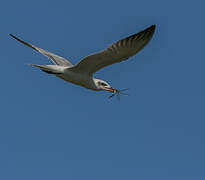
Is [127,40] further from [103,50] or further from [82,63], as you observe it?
[82,63]

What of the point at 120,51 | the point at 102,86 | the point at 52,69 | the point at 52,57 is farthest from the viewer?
the point at 52,57

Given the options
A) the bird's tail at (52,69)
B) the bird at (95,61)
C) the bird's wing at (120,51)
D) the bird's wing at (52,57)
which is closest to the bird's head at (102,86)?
the bird at (95,61)

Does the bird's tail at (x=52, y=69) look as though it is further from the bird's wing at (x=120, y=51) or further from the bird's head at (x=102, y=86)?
the bird's head at (x=102, y=86)

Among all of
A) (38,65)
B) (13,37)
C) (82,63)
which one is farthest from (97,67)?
(13,37)

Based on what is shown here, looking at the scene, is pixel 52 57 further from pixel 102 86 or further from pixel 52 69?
pixel 102 86

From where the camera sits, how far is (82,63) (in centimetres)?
1475

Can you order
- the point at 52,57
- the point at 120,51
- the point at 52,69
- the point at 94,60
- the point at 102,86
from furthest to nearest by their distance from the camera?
the point at 52,57 < the point at 102,86 < the point at 52,69 < the point at 94,60 < the point at 120,51

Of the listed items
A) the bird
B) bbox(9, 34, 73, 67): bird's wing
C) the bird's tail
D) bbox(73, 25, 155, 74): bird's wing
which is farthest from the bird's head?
bbox(9, 34, 73, 67): bird's wing

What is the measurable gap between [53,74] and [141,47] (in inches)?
115

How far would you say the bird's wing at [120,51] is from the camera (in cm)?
1370

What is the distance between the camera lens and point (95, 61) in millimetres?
14672

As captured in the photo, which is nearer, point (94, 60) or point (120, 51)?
point (120, 51)

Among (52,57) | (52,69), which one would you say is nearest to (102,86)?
(52,69)

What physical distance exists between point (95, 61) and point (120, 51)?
1.00 metres
